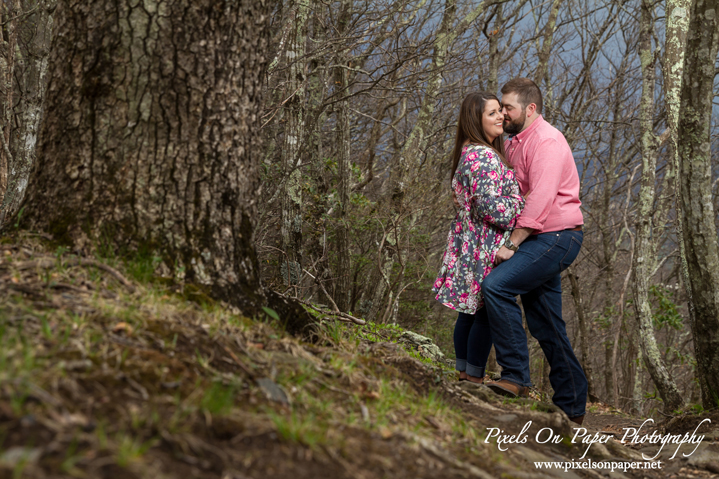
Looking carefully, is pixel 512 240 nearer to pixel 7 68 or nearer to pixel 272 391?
pixel 272 391

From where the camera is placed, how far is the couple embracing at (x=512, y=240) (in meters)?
3.71

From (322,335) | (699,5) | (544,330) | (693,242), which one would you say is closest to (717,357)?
(693,242)

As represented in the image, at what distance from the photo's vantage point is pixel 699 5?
4.09 meters

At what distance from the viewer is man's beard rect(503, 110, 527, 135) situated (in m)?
4.01

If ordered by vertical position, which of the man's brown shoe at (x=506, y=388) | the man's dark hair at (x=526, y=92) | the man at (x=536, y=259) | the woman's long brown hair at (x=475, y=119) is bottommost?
the man's brown shoe at (x=506, y=388)

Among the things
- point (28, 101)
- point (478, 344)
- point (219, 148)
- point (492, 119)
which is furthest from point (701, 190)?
point (28, 101)

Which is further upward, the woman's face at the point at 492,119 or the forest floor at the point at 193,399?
the woman's face at the point at 492,119

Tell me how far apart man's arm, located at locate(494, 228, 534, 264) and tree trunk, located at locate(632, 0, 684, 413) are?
3095mm

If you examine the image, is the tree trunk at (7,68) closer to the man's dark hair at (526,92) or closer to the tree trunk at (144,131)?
the tree trunk at (144,131)

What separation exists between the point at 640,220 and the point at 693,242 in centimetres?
351

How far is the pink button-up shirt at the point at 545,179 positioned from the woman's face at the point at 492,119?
7.5 inches

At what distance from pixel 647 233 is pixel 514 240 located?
4.34m

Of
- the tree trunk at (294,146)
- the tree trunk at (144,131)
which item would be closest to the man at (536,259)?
the tree trunk at (144,131)

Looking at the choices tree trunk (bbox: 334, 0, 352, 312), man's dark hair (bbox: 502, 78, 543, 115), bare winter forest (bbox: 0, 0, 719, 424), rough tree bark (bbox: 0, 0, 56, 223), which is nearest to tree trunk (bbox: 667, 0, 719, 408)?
bare winter forest (bbox: 0, 0, 719, 424)
